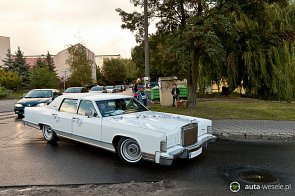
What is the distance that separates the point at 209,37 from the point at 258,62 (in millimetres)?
10630

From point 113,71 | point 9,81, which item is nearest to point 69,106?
point 9,81

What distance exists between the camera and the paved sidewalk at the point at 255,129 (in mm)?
8166

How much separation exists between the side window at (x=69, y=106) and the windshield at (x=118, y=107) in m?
0.82

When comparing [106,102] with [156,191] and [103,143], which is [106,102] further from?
[156,191]

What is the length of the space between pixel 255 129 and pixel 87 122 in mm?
5595

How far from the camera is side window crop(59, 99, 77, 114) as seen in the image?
7.03 metres

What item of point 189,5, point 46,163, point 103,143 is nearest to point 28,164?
point 46,163

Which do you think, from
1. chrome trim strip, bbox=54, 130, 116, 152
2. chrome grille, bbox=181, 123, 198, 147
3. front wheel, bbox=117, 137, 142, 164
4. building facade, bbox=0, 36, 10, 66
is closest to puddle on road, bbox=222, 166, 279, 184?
chrome grille, bbox=181, 123, 198, 147

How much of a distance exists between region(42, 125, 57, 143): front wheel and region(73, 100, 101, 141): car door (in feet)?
3.86

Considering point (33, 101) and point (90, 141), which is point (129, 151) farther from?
point (33, 101)

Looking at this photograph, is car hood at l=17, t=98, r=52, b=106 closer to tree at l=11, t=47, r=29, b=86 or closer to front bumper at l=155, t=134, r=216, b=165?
front bumper at l=155, t=134, r=216, b=165

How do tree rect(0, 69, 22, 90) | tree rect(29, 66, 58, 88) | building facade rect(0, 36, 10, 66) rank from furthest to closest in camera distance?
building facade rect(0, 36, 10, 66) < tree rect(29, 66, 58, 88) < tree rect(0, 69, 22, 90)

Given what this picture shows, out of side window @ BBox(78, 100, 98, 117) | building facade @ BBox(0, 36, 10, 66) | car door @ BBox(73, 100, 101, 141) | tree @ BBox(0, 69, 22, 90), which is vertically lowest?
car door @ BBox(73, 100, 101, 141)

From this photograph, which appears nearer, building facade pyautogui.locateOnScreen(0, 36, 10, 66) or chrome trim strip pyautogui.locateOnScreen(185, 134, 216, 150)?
chrome trim strip pyautogui.locateOnScreen(185, 134, 216, 150)
